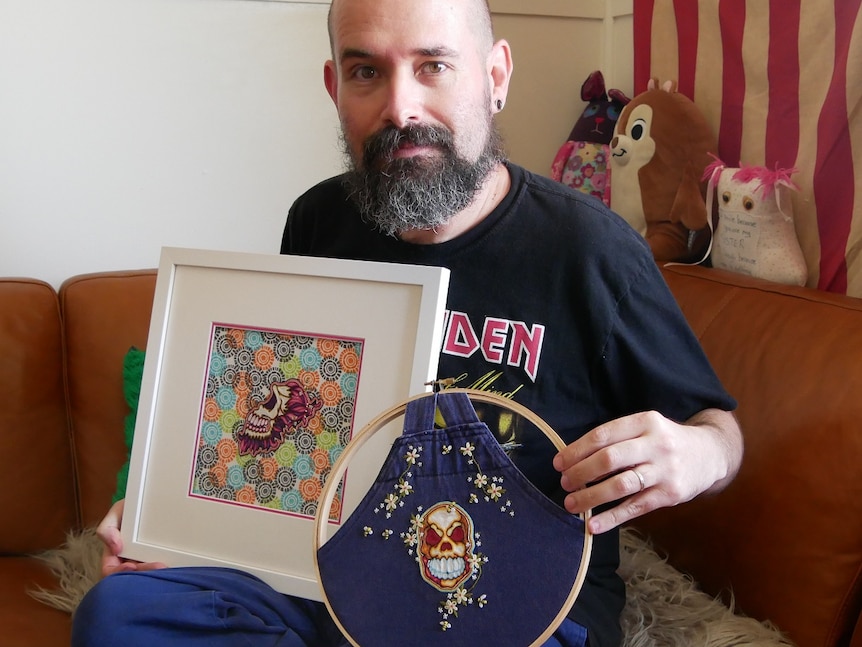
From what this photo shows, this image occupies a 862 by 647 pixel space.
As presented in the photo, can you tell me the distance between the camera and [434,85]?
1.04 m

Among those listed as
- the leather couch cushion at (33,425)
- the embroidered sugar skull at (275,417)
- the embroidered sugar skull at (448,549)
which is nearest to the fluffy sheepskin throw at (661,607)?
the leather couch cushion at (33,425)

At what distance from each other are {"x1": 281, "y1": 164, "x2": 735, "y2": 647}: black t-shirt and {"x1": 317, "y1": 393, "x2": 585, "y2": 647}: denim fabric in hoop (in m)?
0.25

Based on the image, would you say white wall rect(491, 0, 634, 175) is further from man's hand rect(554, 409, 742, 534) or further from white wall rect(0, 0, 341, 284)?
man's hand rect(554, 409, 742, 534)

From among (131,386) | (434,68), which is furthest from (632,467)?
(131,386)

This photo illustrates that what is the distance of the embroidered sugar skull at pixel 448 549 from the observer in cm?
76

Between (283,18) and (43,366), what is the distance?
0.96 metres

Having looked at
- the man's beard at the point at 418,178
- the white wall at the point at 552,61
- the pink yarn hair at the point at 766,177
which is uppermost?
the white wall at the point at 552,61

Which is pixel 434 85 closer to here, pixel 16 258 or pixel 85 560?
pixel 85 560

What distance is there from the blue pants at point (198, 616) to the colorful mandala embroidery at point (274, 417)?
0.10 meters

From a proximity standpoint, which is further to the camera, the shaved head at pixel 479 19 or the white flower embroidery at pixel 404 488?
the shaved head at pixel 479 19

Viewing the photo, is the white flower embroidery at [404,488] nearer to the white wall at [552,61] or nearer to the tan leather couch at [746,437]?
the tan leather couch at [746,437]

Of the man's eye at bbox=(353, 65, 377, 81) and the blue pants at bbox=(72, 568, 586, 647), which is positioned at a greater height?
the man's eye at bbox=(353, 65, 377, 81)

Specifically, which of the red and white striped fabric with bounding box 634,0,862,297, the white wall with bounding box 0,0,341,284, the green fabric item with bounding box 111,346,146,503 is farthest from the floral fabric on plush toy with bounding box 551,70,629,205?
the green fabric item with bounding box 111,346,146,503

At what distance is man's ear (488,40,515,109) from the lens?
1.14m
